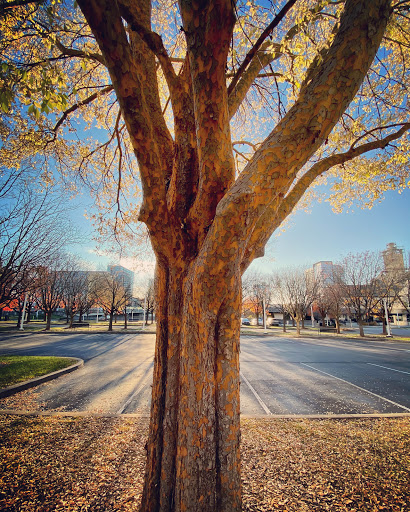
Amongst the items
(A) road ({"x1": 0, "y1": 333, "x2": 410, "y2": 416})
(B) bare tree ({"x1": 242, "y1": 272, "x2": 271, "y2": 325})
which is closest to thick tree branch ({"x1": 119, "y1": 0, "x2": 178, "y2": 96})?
(A) road ({"x1": 0, "y1": 333, "x2": 410, "y2": 416})

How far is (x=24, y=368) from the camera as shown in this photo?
8312 mm

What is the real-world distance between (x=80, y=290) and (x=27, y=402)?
88.8ft

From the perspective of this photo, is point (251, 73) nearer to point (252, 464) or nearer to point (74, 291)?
point (252, 464)

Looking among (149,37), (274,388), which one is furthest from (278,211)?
(274,388)

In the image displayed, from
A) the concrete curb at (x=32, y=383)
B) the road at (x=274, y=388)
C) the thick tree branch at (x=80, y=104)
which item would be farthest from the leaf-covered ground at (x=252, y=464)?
the thick tree branch at (x=80, y=104)

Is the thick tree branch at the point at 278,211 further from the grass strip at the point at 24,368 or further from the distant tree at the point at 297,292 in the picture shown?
the distant tree at the point at 297,292

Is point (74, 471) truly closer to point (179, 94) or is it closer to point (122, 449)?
point (122, 449)

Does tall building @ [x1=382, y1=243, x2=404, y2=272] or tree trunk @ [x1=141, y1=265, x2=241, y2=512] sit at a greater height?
tall building @ [x1=382, y1=243, x2=404, y2=272]

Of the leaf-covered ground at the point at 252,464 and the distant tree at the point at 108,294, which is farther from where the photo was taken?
the distant tree at the point at 108,294

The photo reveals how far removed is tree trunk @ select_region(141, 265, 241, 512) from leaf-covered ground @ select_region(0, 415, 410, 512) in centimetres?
80

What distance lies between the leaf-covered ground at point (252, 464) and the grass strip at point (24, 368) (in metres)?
2.98

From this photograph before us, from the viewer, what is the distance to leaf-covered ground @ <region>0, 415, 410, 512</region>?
2670 mm

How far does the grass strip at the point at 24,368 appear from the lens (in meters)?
7.06

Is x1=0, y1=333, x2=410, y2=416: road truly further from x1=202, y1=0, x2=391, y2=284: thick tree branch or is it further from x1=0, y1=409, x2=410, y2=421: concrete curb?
x1=202, y1=0, x2=391, y2=284: thick tree branch
